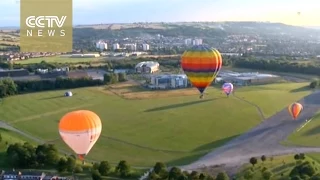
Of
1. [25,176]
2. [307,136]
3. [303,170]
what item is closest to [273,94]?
[307,136]

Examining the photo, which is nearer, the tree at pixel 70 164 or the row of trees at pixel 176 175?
the row of trees at pixel 176 175

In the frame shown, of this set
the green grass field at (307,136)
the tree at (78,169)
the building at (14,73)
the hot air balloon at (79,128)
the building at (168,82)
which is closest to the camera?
the hot air balloon at (79,128)

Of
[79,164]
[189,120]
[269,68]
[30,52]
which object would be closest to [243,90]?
[189,120]

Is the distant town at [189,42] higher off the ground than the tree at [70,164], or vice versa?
the distant town at [189,42]

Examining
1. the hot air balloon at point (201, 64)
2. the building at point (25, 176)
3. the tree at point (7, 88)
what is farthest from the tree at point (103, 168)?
the tree at point (7, 88)

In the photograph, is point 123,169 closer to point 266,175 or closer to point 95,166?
point 95,166

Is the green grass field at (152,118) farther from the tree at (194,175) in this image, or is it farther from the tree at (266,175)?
the tree at (266,175)

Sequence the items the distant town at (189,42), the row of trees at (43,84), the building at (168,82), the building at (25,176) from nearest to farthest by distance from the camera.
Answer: the building at (25,176) → the row of trees at (43,84) → the building at (168,82) → the distant town at (189,42)
